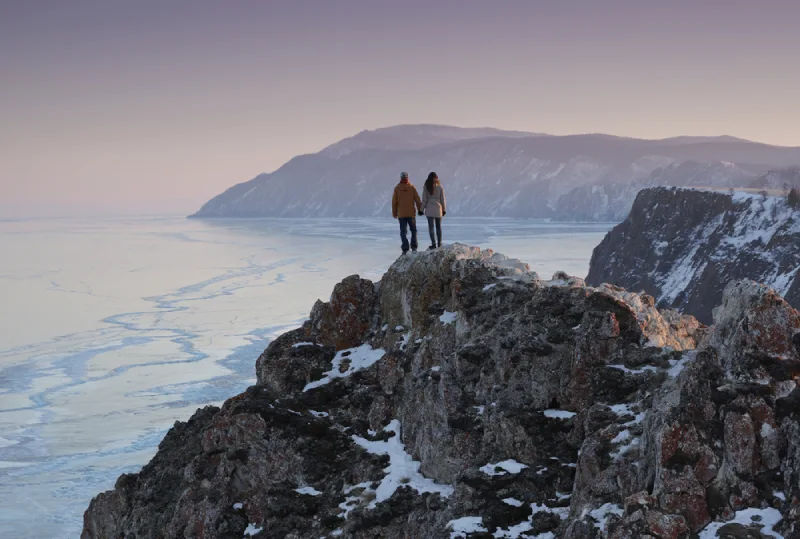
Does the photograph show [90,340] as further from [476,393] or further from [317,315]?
[476,393]

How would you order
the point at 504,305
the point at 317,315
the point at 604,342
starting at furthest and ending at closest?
the point at 317,315
the point at 504,305
the point at 604,342

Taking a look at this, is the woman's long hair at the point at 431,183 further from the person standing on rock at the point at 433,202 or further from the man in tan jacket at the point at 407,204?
the man in tan jacket at the point at 407,204

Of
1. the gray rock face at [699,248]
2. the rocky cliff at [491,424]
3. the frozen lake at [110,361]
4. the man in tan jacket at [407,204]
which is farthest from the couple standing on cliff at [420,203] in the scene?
the gray rock face at [699,248]

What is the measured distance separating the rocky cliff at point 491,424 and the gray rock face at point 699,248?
78.9 metres

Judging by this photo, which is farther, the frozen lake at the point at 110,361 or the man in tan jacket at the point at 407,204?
the frozen lake at the point at 110,361

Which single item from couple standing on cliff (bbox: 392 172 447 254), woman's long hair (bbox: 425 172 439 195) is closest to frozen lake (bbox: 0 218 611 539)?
couple standing on cliff (bbox: 392 172 447 254)

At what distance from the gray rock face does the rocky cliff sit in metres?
78.9

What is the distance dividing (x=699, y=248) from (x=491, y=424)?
107 meters

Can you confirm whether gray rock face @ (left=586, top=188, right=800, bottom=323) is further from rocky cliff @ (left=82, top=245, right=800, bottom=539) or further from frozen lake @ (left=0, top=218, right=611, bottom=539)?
rocky cliff @ (left=82, top=245, right=800, bottom=539)

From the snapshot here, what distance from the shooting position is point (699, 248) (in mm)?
118688

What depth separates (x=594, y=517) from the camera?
15273 millimetres

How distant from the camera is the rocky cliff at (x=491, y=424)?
1499cm

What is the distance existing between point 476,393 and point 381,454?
337 centimetres

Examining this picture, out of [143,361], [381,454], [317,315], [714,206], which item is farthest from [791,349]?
[714,206]
